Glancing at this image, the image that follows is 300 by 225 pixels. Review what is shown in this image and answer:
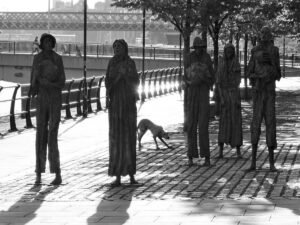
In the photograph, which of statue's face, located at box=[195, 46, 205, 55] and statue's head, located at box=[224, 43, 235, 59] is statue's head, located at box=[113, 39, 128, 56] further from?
statue's head, located at box=[224, 43, 235, 59]

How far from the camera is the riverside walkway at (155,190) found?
432 inches

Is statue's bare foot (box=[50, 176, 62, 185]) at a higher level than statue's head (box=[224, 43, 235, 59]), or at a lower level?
lower

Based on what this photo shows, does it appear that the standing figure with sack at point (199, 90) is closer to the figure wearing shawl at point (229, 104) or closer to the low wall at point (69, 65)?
the figure wearing shawl at point (229, 104)

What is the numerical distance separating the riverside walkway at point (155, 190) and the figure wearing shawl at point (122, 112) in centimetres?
31

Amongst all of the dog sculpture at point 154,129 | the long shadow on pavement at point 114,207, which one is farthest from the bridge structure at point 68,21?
the long shadow on pavement at point 114,207

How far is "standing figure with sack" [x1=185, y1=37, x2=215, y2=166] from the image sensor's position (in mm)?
15914

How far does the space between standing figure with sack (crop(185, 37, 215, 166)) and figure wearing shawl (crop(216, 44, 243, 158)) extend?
1488 mm

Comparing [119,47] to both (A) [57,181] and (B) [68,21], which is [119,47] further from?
(B) [68,21]

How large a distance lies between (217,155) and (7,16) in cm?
18089

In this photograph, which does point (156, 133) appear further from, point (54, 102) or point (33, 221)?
point (33, 221)

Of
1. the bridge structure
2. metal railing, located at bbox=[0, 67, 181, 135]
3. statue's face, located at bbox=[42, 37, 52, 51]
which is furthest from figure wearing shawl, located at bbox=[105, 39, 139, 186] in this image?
the bridge structure

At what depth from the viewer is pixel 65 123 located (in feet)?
89.3

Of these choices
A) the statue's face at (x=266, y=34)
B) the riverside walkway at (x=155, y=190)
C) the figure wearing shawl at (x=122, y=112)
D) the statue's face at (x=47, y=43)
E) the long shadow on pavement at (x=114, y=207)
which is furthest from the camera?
the statue's face at (x=266, y=34)

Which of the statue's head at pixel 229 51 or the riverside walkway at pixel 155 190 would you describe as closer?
the riverside walkway at pixel 155 190
